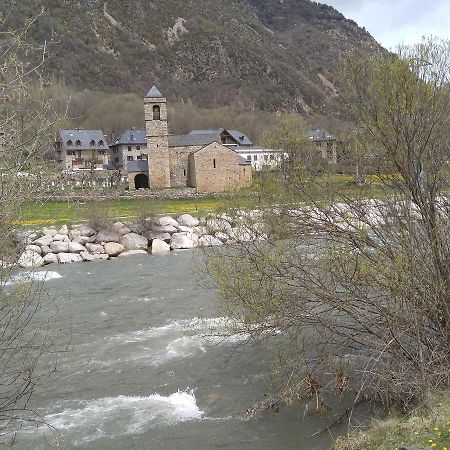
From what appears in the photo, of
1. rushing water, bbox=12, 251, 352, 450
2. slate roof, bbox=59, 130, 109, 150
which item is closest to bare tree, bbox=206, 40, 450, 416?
rushing water, bbox=12, 251, 352, 450

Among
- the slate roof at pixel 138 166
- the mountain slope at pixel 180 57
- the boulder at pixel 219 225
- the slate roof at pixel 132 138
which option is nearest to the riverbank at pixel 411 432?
the boulder at pixel 219 225

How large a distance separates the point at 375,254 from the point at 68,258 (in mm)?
21564

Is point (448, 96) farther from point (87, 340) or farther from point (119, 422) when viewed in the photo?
point (87, 340)

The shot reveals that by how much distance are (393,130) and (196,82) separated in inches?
5773

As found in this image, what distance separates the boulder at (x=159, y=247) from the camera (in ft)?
94.6

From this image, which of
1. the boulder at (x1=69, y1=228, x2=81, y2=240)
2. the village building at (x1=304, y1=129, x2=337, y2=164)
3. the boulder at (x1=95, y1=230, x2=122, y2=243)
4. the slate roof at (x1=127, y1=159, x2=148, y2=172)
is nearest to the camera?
the village building at (x1=304, y1=129, x2=337, y2=164)

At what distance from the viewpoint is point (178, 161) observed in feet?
183

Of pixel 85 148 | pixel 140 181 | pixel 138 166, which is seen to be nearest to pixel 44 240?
pixel 138 166

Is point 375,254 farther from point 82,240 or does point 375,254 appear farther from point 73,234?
point 73,234

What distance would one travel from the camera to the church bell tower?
5419cm

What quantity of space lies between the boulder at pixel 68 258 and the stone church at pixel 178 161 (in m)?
25.0

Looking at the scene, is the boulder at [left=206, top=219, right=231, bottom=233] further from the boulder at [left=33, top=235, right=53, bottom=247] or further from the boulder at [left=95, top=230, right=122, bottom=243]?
the boulder at [left=33, top=235, right=53, bottom=247]

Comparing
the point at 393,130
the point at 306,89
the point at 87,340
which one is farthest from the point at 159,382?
the point at 306,89

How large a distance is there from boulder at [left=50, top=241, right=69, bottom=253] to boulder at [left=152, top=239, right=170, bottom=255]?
15.0ft
